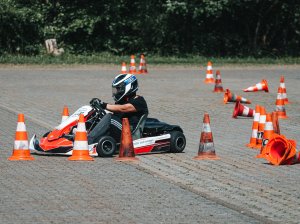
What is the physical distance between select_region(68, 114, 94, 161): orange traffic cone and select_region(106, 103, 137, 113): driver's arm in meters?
0.87

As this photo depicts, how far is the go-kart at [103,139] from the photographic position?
13703mm

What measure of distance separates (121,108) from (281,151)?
2.42 metres

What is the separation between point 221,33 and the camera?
4600cm

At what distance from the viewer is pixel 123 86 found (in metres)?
14.3

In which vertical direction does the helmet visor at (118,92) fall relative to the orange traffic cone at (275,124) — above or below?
above

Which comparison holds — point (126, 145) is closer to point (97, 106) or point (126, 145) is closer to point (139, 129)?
point (139, 129)

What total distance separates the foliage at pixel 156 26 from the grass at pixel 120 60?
1.27 m

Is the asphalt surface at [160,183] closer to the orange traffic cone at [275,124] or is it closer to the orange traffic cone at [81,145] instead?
the orange traffic cone at [81,145]

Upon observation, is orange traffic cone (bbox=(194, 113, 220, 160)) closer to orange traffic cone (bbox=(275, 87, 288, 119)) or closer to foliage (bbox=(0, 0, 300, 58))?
orange traffic cone (bbox=(275, 87, 288, 119))

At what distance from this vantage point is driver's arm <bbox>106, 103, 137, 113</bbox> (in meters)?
14.2

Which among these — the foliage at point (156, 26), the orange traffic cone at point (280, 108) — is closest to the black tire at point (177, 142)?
the orange traffic cone at point (280, 108)

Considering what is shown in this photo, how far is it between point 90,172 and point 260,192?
2379 millimetres

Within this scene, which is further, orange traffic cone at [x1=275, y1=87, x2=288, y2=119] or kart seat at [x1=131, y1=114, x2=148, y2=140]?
orange traffic cone at [x1=275, y1=87, x2=288, y2=119]

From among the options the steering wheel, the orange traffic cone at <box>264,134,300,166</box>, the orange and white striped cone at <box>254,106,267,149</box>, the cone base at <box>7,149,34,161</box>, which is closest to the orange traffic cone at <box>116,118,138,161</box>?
the steering wheel
